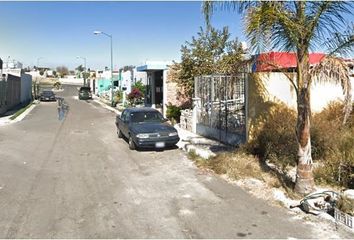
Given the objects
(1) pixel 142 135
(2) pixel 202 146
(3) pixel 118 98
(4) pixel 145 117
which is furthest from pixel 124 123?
(3) pixel 118 98

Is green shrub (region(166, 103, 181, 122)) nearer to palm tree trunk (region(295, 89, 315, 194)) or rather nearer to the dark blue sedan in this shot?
the dark blue sedan

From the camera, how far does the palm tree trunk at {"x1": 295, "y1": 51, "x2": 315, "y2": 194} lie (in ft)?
25.9

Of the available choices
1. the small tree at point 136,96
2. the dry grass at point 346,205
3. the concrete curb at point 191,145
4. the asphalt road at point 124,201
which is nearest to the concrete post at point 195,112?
the concrete curb at point 191,145

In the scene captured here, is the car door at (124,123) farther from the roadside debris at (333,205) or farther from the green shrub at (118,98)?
the green shrub at (118,98)

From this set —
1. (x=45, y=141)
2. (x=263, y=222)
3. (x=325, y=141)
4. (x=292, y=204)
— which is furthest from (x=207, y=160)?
(x=45, y=141)

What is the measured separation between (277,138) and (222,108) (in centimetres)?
421

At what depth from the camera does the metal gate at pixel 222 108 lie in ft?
43.2

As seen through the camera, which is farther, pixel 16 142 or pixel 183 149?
pixel 16 142

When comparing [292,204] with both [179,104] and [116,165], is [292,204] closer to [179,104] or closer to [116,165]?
[116,165]

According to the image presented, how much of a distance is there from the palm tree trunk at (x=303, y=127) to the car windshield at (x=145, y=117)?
8.03 metres

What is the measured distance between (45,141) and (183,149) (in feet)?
19.8

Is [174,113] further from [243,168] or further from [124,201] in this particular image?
[124,201]

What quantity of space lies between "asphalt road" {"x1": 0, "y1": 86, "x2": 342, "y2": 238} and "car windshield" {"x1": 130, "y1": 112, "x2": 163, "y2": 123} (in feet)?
6.58

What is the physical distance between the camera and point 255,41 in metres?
7.99
